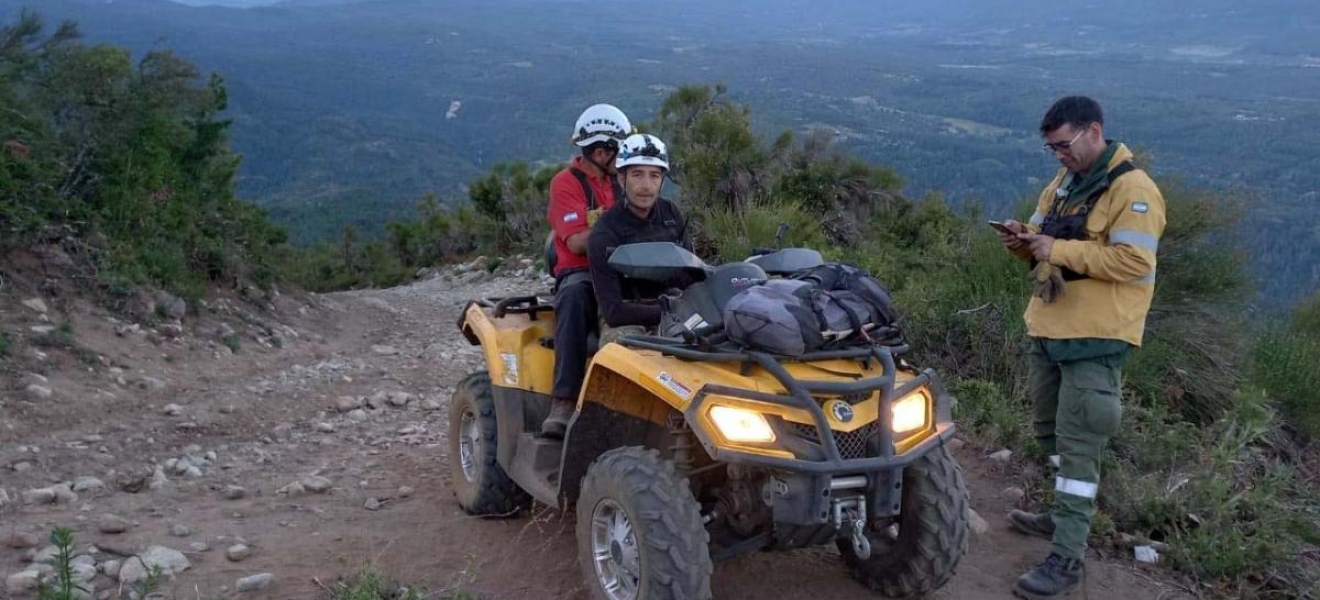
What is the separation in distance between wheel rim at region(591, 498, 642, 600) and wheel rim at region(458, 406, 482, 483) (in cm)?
160

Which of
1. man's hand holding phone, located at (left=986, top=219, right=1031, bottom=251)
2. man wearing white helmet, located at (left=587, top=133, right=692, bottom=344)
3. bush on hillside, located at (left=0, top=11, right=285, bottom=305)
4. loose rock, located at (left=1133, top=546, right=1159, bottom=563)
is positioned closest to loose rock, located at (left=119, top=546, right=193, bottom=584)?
man wearing white helmet, located at (left=587, top=133, right=692, bottom=344)

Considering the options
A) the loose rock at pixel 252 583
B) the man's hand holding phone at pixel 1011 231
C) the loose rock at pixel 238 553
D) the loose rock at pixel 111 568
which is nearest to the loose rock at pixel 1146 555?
the man's hand holding phone at pixel 1011 231

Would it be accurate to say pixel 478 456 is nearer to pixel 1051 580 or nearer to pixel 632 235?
pixel 632 235

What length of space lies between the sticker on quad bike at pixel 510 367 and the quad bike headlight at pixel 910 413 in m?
1.89

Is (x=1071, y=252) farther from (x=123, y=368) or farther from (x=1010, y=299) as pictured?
(x=123, y=368)

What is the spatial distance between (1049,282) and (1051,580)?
4.01 feet

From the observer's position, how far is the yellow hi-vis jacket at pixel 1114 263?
14.6 feet

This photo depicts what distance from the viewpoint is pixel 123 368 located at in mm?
8195

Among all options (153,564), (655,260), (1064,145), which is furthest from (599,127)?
(153,564)

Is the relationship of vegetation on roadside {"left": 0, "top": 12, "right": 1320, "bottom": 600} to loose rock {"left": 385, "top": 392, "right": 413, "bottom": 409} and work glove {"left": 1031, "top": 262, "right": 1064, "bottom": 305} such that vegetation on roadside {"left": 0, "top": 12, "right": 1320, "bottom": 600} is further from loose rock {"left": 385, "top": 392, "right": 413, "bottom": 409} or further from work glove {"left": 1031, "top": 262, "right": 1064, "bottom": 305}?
loose rock {"left": 385, "top": 392, "right": 413, "bottom": 409}

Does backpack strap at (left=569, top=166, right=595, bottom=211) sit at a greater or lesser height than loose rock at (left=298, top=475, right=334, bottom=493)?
greater

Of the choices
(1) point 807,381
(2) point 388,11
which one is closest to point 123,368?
(1) point 807,381

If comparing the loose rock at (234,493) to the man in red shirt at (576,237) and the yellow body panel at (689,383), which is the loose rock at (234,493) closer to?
the man in red shirt at (576,237)

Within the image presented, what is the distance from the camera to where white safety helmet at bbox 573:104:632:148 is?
5.39 meters
